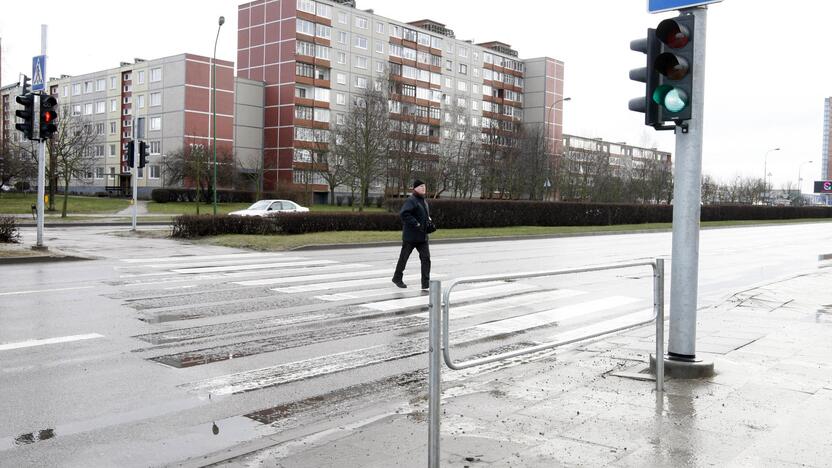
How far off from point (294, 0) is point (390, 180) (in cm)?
2838

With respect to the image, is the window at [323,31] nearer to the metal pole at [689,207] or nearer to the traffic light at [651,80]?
the traffic light at [651,80]

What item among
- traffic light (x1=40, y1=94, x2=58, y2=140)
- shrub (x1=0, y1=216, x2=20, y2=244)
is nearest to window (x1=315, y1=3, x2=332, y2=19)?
traffic light (x1=40, y1=94, x2=58, y2=140)

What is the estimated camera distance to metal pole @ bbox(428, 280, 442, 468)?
400 cm

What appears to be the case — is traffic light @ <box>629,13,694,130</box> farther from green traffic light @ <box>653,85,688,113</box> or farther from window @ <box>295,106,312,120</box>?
window @ <box>295,106,312,120</box>

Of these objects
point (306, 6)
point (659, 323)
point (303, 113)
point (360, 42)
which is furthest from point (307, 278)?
point (360, 42)

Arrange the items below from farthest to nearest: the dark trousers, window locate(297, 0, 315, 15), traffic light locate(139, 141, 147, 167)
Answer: window locate(297, 0, 315, 15) → traffic light locate(139, 141, 147, 167) → the dark trousers

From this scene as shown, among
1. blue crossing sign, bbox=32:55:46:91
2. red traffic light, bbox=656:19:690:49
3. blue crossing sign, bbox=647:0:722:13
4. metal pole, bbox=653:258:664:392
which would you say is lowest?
metal pole, bbox=653:258:664:392

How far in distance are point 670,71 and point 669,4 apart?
0.72 meters

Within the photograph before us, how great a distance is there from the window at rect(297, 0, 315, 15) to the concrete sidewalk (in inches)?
3047

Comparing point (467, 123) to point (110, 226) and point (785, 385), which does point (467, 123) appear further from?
point (785, 385)

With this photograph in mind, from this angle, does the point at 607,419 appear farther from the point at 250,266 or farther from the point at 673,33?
the point at 250,266

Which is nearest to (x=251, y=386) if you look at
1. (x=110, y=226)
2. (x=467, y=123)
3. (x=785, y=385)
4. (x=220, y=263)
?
(x=785, y=385)

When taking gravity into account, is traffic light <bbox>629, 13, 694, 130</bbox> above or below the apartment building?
below

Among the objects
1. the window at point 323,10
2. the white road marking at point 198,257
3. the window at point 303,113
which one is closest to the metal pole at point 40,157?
the white road marking at point 198,257
